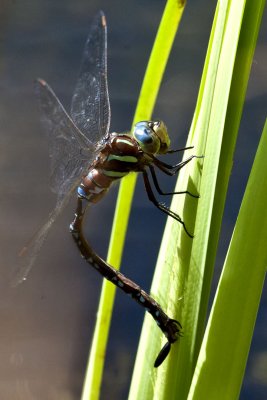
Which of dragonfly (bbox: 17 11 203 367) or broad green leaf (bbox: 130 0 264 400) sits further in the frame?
dragonfly (bbox: 17 11 203 367)

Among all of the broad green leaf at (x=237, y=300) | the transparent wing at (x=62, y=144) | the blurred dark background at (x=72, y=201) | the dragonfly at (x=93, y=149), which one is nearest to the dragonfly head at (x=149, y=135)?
the dragonfly at (x=93, y=149)

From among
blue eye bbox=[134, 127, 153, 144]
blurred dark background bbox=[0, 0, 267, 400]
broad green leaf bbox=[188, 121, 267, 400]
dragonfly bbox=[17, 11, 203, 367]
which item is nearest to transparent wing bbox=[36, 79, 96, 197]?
dragonfly bbox=[17, 11, 203, 367]

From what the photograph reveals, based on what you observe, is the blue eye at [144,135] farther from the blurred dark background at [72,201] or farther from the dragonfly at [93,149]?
the blurred dark background at [72,201]

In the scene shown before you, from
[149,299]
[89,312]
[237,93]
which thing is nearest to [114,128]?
[89,312]

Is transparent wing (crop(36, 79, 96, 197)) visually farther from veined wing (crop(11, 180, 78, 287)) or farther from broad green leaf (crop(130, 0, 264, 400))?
broad green leaf (crop(130, 0, 264, 400))

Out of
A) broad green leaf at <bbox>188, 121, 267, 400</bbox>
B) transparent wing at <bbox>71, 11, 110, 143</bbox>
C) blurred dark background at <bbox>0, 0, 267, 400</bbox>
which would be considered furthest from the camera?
blurred dark background at <bbox>0, 0, 267, 400</bbox>

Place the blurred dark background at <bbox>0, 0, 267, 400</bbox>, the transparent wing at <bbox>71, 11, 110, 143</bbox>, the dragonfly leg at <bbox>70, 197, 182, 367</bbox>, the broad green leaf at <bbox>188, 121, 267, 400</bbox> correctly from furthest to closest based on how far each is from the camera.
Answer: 1. the blurred dark background at <bbox>0, 0, 267, 400</bbox>
2. the transparent wing at <bbox>71, 11, 110, 143</bbox>
3. the dragonfly leg at <bbox>70, 197, 182, 367</bbox>
4. the broad green leaf at <bbox>188, 121, 267, 400</bbox>

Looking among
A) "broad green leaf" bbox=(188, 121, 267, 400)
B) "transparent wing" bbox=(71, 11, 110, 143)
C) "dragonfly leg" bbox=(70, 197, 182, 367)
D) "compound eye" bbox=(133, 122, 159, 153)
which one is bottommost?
"broad green leaf" bbox=(188, 121, 267, 400)
